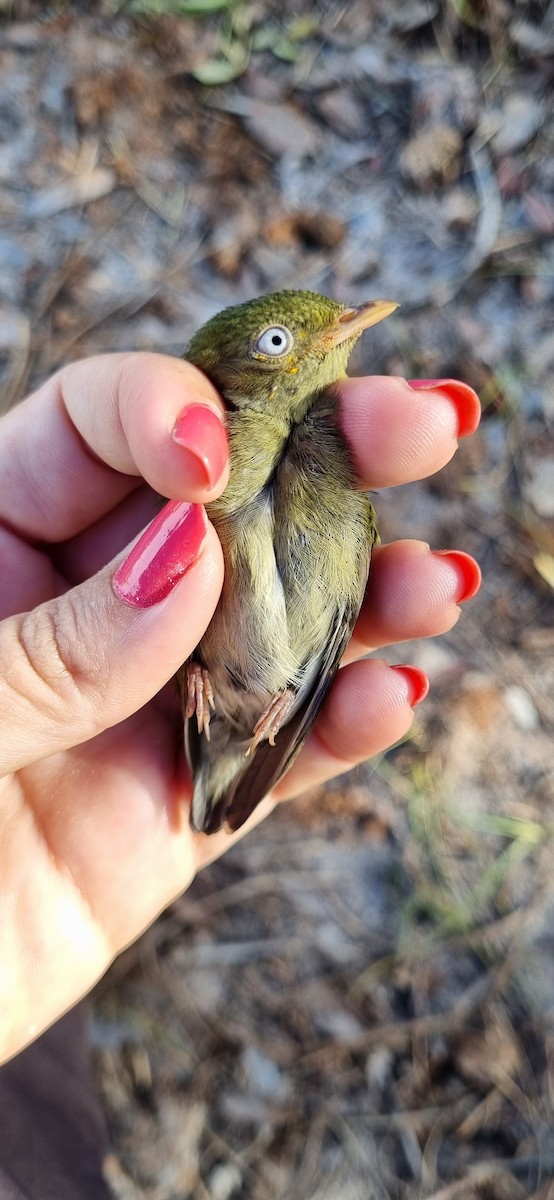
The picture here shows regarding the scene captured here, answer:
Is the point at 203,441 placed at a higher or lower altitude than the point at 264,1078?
higher

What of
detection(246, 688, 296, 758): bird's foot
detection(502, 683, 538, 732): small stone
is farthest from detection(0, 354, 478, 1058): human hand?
Answer: detection(502, 683, 538, 732): small stone

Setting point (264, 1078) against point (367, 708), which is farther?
point (264, 1078)

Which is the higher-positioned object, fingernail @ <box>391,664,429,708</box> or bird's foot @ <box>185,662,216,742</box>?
bird's foot @ <box>185,662,216,742</box>

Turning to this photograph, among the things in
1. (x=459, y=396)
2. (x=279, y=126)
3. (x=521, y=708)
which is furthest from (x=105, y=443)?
(x=279, y=126)

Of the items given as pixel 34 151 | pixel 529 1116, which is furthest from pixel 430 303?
pixel 529 1116

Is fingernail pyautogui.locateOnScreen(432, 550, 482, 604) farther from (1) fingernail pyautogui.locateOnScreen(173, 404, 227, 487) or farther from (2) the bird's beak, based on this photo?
(1) fingernail pyautogui.locateOnScreen(173, 404, 227, 487)

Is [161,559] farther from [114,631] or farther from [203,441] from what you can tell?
[203,441]

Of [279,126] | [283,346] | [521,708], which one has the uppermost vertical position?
[279,126]
